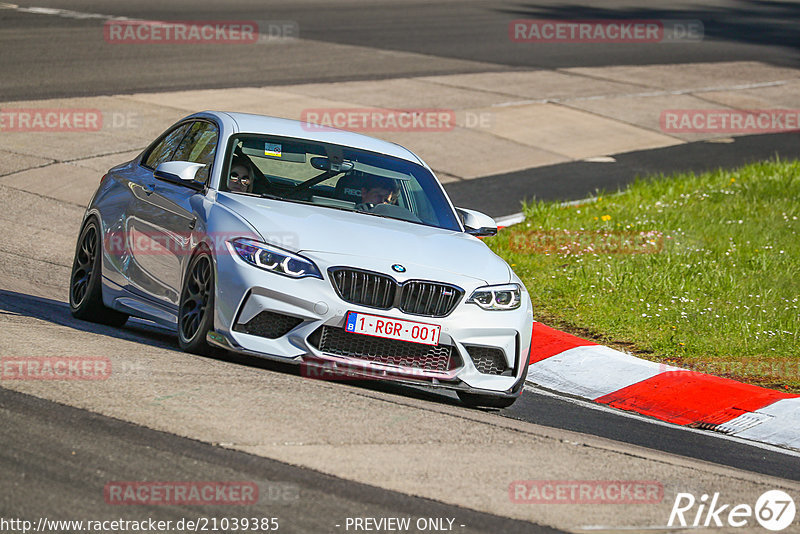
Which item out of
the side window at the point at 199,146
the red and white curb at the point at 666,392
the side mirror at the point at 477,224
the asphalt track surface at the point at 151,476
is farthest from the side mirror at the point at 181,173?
the red and white curb at the point at 666,392

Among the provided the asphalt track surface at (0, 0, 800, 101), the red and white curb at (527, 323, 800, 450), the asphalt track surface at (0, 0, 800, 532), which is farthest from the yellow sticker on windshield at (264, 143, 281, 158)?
the asphalt track surface at (0, 0, 800, 101)

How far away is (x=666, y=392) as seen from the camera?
8617mm

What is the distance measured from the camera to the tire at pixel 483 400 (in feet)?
24.8

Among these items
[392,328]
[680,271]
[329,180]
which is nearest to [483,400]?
[392,328]

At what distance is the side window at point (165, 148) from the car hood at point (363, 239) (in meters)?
1.33

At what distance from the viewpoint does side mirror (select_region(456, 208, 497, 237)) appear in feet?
27.6

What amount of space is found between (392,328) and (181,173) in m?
1.83

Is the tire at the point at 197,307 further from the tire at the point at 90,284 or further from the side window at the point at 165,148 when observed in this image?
the side window at the point at 165,148

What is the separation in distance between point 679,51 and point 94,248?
908 inches

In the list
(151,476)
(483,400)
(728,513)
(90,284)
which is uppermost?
(151,476)

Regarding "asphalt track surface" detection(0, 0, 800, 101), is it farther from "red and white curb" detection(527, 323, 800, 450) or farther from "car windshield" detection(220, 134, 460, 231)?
"red and white curb" detection(527, 323, 800, 450)

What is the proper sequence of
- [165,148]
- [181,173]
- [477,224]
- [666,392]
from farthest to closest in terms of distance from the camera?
[165,148] < [666,392] < [477,224] < [181,173]

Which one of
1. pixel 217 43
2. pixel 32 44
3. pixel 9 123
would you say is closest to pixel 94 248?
pixel 9 123

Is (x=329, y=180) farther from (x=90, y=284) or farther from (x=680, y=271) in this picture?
(x=680, y=271)
